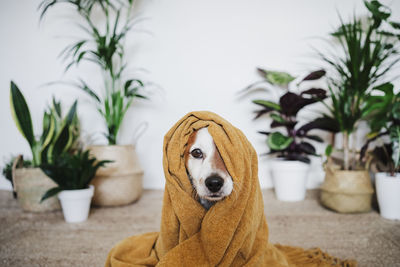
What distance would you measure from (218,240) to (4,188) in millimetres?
2415

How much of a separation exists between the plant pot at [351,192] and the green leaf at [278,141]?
0.36m

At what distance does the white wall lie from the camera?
2072 millimetres

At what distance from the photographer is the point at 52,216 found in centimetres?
149

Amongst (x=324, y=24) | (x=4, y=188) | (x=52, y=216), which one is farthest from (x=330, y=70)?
(x=4, y=188)

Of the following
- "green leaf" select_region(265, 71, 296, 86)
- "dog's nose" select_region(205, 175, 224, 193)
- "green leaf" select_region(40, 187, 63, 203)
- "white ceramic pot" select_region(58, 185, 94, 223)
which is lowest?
"white ceramic pot" select_region(58, 185, 94, 223)

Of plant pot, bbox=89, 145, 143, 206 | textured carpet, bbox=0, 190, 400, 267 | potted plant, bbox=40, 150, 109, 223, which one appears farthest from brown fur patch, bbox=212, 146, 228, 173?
plant pot, bbox=89, 145, 143, 206

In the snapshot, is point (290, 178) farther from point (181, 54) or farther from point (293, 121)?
point (181, 54)

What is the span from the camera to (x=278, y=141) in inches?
67.6

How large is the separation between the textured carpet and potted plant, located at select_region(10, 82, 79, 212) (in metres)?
0.09

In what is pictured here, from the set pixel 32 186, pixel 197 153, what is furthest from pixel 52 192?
pixel 197 153

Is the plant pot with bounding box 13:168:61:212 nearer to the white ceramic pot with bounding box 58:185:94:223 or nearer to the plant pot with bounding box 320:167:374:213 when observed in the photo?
the white ceramic pot with bounding box 58:185:94:223

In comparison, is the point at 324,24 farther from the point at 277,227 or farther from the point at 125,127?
the point at 125,127

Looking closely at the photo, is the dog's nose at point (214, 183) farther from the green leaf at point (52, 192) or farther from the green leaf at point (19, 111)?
the green leaf at point (19, 111)

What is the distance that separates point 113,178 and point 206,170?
1143 mm
